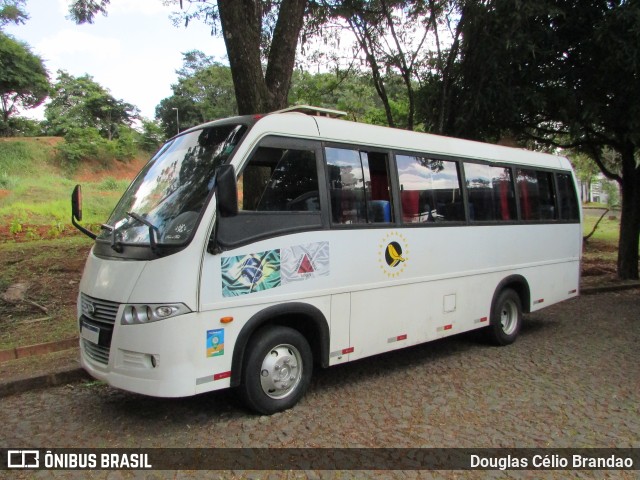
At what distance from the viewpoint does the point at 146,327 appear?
3805 millimetres

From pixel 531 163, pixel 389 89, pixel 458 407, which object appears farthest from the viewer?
pixel 389 89

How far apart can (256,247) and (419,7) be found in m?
9.96

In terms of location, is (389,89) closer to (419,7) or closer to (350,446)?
(419,7)

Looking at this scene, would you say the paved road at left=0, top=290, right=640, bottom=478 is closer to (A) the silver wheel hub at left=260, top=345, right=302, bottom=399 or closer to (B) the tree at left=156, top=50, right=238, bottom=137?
(A) the silver wheel hub at left=260, top=345, right=302, bottom=399

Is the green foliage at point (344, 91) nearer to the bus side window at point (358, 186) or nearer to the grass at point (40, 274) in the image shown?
the grass at point (40, 274)

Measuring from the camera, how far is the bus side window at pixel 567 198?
800 centimetres

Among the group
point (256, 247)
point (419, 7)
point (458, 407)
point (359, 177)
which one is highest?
point (419, 7)

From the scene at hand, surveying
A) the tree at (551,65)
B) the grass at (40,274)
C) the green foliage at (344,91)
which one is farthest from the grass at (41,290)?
the tree at (551,65)

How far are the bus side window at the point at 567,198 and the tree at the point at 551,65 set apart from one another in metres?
1.90

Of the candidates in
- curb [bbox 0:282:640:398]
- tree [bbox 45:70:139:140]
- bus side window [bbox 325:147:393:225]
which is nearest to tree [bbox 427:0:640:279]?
bus side window [bbox 325:147:393:225]

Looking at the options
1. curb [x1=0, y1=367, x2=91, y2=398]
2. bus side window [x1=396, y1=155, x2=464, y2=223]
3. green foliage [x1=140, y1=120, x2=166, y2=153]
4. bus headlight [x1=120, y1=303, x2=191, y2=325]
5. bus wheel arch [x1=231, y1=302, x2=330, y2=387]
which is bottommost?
curb [x1=0, y1=367, x2=91, y2=398]

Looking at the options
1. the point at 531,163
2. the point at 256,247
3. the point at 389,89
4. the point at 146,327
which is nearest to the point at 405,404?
the point at 256,247

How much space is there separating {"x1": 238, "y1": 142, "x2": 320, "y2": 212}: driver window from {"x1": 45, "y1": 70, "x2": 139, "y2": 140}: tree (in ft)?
160

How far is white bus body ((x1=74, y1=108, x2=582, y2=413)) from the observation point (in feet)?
12.7
